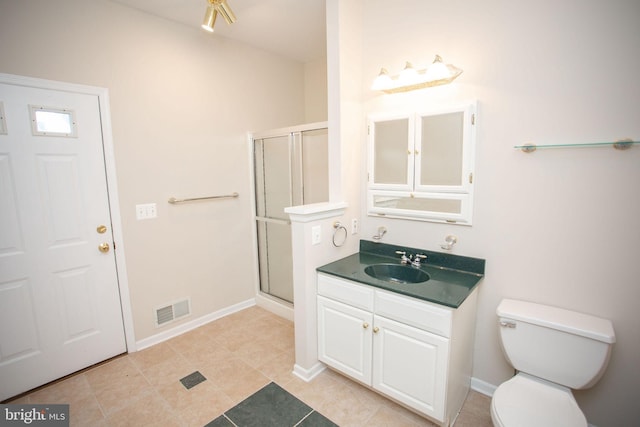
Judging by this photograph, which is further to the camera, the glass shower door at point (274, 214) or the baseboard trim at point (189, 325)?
the glass shower door at point (274, 214)

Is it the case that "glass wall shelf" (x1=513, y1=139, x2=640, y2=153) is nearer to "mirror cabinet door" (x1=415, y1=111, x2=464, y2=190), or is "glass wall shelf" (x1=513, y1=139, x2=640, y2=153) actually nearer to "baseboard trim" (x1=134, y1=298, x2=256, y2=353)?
"mirror cabinet door" (x1=415, y1=111, x2=464, y2=190)

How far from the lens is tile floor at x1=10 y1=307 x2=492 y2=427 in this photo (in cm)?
179

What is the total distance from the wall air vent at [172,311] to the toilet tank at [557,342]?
99.8 inches

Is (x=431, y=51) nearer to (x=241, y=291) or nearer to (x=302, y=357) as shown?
(x=302, y=357)

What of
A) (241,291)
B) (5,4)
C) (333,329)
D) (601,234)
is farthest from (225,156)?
(601,234)

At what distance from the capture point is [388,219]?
7.54ft

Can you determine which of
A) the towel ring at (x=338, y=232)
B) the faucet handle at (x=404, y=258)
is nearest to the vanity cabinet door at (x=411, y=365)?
the faucet handle at (x=404, y=258)

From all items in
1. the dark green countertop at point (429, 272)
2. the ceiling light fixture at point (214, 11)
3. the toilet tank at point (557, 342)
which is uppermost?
the ceiling light fixture at point (214, 11)

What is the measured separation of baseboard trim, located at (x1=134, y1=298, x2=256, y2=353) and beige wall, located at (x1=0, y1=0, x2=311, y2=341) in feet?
0.17

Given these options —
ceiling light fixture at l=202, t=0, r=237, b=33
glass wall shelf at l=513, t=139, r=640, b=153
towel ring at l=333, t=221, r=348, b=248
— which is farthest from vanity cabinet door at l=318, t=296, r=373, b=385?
ceiling light fixture at l=202, t=0, r=237, b=33

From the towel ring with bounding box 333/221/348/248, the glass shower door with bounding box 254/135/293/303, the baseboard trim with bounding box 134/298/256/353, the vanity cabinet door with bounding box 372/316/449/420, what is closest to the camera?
the vanity cabinet door with bounding box 372/316/449/420

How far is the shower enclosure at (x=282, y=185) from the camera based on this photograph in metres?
2.77

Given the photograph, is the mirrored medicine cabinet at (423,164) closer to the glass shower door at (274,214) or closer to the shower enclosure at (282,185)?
the shower enclosure at (282,185)

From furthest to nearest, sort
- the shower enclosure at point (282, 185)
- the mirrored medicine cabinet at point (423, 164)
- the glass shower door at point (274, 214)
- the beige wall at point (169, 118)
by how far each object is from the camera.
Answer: the glass shower door at point (274, 214), the shower enclosure at point (282, 185), the beige wall at point (169, 118), the mirrored medicine cabinet at point (423, 164)
